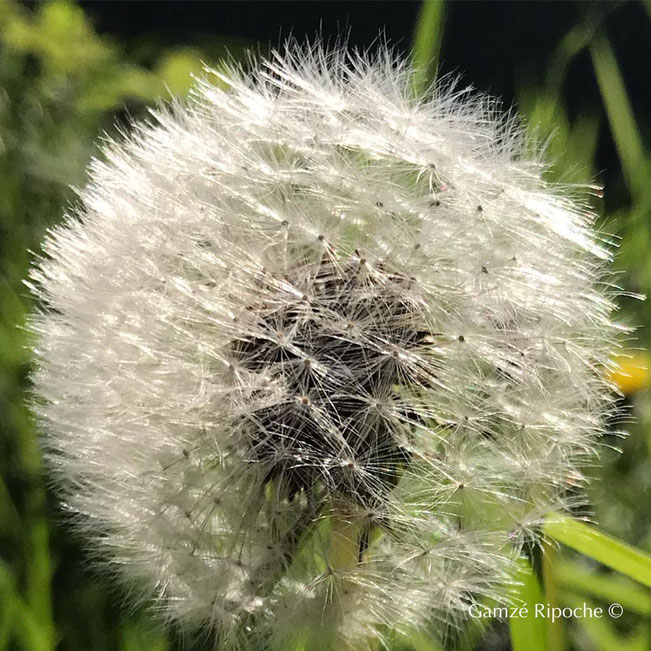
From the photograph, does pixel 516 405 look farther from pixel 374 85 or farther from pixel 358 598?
pixel 374 85

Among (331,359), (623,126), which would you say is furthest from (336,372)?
(623,126)

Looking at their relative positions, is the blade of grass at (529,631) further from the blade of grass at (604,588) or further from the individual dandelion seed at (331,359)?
the blade of grass at (604,588)

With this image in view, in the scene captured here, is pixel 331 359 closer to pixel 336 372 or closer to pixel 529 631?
pixel 336 372

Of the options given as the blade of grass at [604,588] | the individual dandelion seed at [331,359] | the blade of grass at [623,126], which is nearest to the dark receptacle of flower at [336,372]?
the individual dandelion seed at [331,359]

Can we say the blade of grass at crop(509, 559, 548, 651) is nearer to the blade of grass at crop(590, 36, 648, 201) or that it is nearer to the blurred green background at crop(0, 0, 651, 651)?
the blurred green background at crop(0, 0, 651, 651)

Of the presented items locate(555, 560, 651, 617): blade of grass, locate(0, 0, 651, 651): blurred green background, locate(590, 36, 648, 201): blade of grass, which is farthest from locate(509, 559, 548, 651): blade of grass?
locate(590, 36, 648, 201): blade of grass
